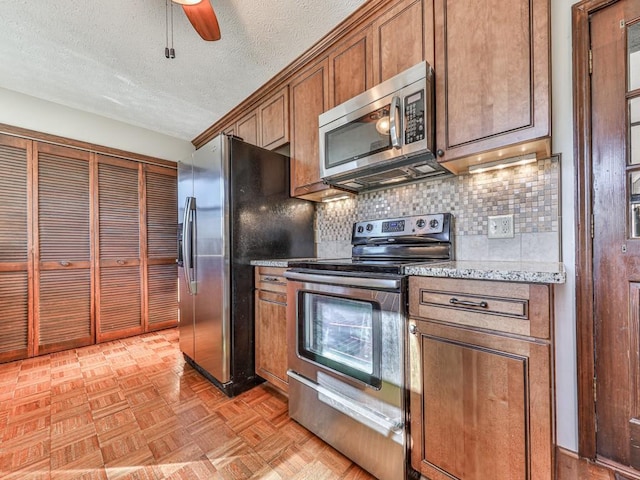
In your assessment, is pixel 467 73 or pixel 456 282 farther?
pixel 467 73

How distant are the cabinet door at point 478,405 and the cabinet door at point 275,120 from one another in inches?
72.2

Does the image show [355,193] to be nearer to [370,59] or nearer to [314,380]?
[370,59]

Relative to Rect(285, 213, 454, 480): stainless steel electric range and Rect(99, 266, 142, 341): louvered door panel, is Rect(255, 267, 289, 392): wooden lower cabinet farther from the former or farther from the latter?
Rect(99, 266, 142, 341): louvered door panel

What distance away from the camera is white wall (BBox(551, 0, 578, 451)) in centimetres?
126

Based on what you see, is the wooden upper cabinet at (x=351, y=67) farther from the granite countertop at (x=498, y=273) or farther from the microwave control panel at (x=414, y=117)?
the granite countertop at (x=498, y=273)

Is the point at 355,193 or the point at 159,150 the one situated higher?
the point at 159,150

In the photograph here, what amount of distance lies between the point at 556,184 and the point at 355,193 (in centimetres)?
119

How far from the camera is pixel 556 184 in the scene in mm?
1337

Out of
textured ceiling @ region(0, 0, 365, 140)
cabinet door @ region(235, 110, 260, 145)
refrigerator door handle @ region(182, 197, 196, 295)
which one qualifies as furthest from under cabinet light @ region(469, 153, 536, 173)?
refrigerator door handle @ region(182, 197, 196, 295)

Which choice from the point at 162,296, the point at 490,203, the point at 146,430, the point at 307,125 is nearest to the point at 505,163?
the point at 490,203

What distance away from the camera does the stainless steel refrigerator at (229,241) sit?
2.01 meters

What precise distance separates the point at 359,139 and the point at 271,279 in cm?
106

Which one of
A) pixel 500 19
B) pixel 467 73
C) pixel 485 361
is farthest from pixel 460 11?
pixel 485 361

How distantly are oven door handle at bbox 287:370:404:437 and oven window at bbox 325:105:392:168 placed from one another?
1.28 meters
